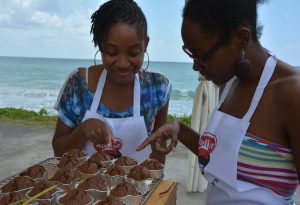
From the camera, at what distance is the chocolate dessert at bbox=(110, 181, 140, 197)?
151 centimetres

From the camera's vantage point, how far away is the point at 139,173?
169 cm

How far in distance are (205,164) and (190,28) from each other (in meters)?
0.56

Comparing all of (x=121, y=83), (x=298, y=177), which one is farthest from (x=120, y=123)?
(x=298, y=177)

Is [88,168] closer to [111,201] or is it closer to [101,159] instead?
[101,159]

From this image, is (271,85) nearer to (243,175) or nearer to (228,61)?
(228,61)

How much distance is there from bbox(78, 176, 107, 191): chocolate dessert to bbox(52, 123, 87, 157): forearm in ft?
1.00

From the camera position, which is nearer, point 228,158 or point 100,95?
point 228,158

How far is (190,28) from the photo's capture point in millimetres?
1320

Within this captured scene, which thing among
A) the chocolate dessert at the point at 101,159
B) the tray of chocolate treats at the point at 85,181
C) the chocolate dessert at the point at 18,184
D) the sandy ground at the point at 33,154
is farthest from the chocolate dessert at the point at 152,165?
the sandy ground at the point at 33,154

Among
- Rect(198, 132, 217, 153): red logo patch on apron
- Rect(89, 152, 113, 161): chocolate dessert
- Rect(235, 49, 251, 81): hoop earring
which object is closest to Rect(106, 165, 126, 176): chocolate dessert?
Rect(89, 152, 113, 161): chocolate dessert

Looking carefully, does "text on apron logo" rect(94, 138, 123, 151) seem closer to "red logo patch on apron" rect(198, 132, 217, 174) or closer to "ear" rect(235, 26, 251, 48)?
"red logo patch on apron" rect(198, 132, 217, 174)

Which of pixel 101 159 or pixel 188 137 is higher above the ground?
pixel 188 137

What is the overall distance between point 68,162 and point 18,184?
292mm

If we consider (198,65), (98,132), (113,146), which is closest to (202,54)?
(198,65)
